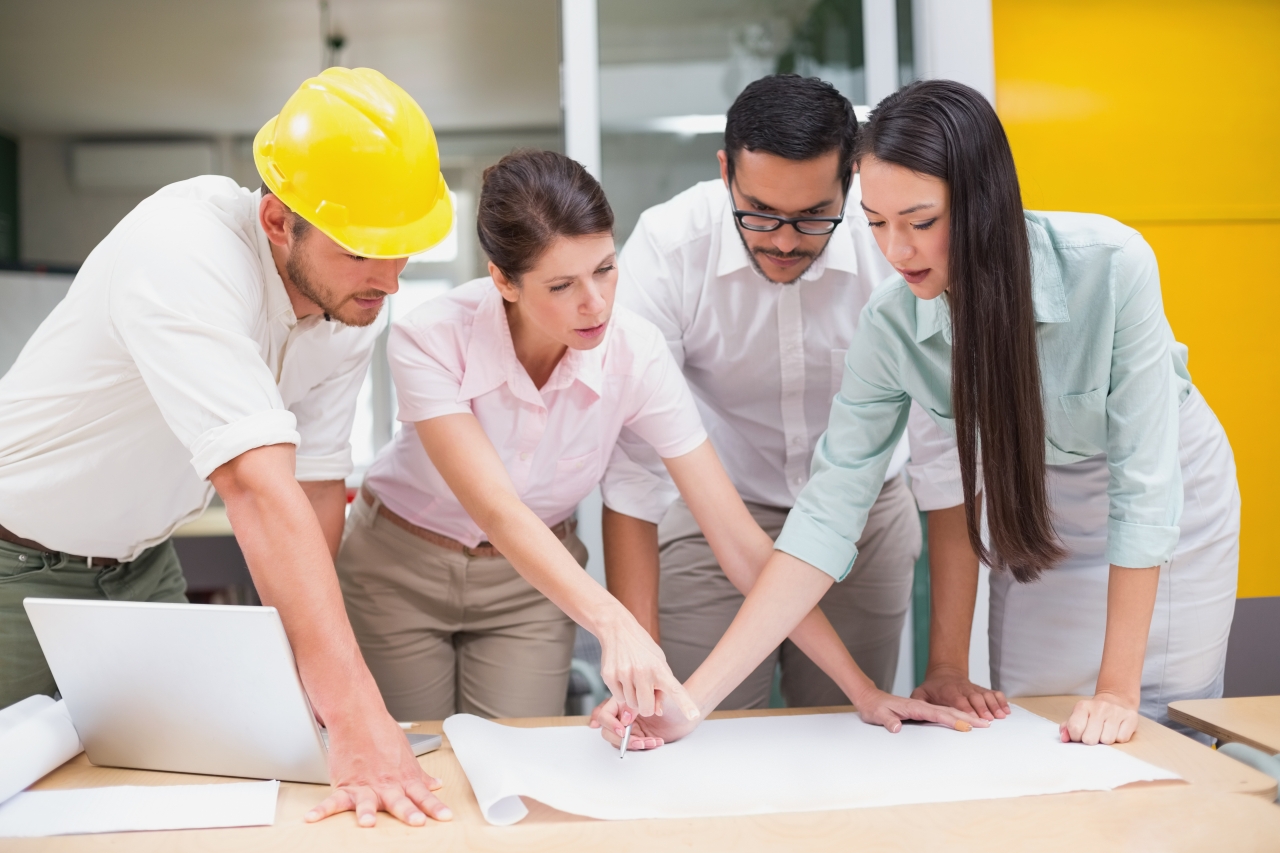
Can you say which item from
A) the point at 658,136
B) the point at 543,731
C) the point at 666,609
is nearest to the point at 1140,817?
the point at 543,731

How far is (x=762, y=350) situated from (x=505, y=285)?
1.84ft

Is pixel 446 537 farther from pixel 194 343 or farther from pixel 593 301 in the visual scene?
pixel 194 343

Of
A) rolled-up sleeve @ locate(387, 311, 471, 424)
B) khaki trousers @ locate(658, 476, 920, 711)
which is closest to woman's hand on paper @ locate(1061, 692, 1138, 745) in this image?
khaki trousers @ locate(658, 476, 920, 711)

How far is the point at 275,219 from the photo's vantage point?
1.30 metres

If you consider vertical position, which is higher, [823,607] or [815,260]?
[815,260]

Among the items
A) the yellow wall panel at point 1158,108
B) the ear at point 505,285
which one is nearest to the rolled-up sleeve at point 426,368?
the ear at point 505,285

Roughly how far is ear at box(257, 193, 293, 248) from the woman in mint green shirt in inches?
28.3

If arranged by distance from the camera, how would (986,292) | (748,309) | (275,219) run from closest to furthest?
(986,292) → (275,219) → (748,309)

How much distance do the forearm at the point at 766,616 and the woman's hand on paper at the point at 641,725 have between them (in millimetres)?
99

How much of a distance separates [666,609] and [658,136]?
1114 millimetres

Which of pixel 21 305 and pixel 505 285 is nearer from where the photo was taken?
pixel 505 285

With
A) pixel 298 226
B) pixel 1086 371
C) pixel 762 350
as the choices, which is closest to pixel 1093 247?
pixel 1086 371

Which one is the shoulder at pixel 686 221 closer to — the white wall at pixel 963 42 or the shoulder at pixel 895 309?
the shoulder at pixel 895 309

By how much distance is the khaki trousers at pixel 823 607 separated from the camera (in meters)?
1.93
